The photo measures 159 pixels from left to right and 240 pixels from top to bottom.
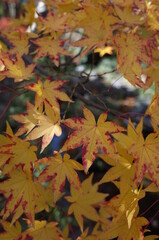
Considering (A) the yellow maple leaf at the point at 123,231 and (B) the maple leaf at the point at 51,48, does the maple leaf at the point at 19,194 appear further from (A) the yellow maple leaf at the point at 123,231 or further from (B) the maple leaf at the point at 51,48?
(B) the maple leaf at the point at 51,48

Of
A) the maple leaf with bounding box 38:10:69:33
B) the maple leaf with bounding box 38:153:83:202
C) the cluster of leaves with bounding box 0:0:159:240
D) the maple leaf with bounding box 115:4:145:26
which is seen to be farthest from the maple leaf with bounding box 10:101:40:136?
the maple leaf with bounding box 115:4:145:26

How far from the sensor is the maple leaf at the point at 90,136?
76 centimetres

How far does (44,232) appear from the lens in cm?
91

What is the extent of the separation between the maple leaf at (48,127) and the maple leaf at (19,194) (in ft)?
0.39

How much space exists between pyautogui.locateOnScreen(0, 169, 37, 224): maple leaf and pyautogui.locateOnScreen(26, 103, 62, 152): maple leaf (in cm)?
12

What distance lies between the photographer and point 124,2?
0.98 metres

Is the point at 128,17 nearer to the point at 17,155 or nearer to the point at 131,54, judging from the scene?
A: the point at 131,54

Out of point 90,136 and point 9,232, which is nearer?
point 90,136

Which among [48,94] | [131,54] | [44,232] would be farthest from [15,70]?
[44,232]

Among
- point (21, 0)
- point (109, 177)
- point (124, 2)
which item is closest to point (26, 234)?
point (109, 177)

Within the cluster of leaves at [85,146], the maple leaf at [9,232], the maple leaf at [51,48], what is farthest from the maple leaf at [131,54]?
the maple leaf at [9,232]

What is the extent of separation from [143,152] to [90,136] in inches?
5.3

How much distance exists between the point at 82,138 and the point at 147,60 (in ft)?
1.12

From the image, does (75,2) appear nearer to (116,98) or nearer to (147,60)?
(147,60)
